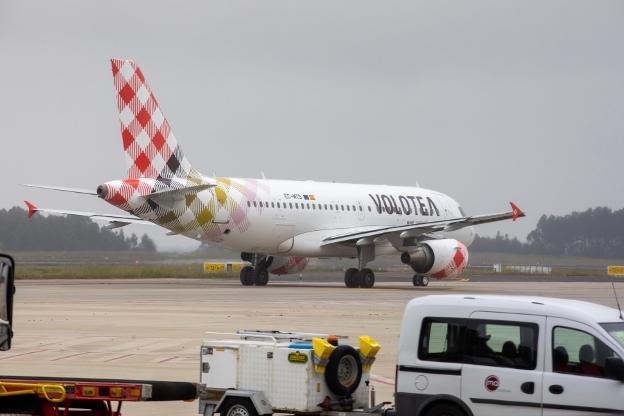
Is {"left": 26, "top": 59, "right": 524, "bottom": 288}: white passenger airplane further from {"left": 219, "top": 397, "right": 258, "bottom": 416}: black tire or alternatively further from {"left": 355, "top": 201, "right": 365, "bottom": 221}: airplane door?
{"left": 219, "top": 397, "right": 258, "bottom": 416}: black tire

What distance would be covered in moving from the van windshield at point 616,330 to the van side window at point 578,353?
198 millimetres

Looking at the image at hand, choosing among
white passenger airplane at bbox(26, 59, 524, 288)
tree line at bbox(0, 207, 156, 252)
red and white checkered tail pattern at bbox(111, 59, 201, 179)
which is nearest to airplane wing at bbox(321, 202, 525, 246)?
white passenger airplane at bbox(26, 59, 524, 288)

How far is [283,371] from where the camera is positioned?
13391mm

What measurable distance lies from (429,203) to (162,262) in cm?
2254

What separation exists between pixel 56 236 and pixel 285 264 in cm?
2907

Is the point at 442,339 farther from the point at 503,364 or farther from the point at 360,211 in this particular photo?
the point at 360,211

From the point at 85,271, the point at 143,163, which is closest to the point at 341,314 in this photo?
the point at 143,163

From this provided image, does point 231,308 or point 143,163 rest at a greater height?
point 143,163

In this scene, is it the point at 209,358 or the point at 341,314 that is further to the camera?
the point at 341,314

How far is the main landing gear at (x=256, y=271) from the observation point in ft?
173

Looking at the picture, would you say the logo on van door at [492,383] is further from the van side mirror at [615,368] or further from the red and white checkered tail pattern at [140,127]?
the red and white checkered tail pattern at [140,127]

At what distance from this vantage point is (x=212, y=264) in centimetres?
7350

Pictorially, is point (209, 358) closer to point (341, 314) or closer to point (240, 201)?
point (341, 314)

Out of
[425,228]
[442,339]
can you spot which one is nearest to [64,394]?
[442,339]
